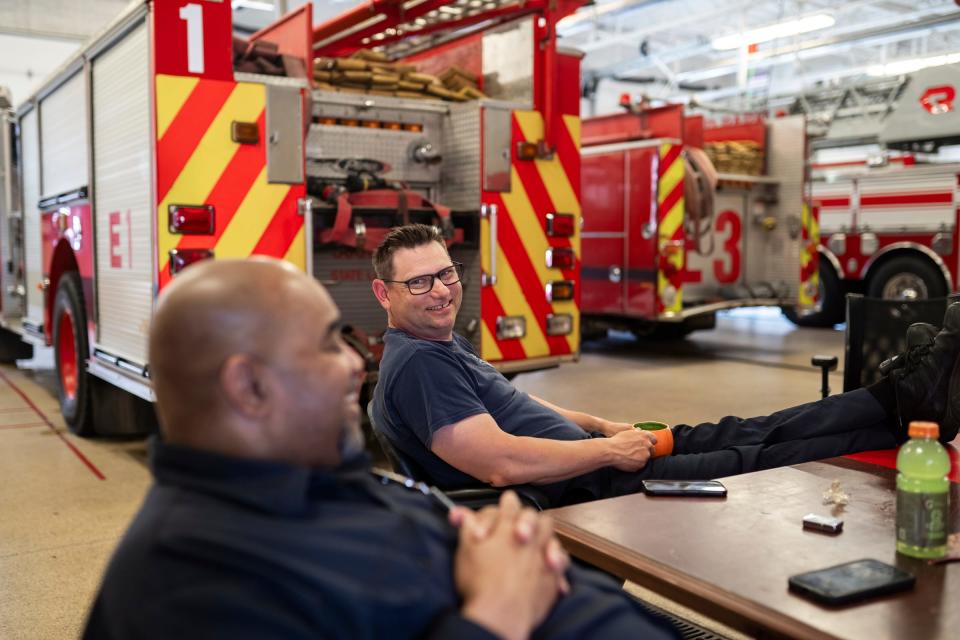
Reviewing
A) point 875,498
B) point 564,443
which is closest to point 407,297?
point 564,443

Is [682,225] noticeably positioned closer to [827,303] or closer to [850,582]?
[827,303]

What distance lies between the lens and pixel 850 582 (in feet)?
4.78

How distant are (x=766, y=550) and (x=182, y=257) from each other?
313cm

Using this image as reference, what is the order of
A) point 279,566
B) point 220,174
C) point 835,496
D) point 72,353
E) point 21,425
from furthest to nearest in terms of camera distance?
point 21,425
point 72,353
point 220,174
point 835,496
point 279,566

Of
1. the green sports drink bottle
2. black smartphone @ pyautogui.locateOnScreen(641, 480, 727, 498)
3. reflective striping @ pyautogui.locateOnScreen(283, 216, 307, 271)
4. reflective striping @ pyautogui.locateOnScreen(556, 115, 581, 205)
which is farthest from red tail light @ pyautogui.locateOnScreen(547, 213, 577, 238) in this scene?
the green sports drink bottle

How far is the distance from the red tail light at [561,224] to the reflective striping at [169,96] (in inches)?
83.1

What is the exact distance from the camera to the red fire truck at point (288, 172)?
13.7 ft

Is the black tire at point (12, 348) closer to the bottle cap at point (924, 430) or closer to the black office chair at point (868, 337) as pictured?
the black office chair at point (868, 337)

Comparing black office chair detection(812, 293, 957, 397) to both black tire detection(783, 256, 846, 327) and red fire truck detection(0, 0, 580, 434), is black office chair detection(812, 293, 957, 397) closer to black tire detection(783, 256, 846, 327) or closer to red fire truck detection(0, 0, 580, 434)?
red fire truck detection(0, 0, 580, 434)

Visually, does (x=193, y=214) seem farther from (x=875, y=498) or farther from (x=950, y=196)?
(x=950, y=196)

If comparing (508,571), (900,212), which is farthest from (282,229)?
(900,212)

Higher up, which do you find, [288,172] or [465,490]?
[288,172]

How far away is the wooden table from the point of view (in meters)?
1.37

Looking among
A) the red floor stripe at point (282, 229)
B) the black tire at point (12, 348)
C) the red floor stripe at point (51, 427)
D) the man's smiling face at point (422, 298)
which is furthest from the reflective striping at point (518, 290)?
the black tire at point (12, 348)
